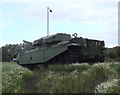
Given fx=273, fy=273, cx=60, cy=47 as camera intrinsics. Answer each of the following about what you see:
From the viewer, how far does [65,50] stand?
14469mm

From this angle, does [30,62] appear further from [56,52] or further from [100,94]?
[100,94]

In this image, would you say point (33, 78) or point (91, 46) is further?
point (91, 46)

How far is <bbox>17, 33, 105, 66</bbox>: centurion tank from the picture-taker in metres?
14.6

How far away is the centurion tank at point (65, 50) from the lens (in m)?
14.6

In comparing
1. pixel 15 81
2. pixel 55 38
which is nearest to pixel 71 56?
pixel 55 38

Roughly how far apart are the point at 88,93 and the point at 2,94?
268 cm

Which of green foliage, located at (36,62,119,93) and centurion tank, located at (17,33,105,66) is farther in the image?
centurion tank, located at (17,33,105,66)

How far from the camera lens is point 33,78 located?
10.5 metres

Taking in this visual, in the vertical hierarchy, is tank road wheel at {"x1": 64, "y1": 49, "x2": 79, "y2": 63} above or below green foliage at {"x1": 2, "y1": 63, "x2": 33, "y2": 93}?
above

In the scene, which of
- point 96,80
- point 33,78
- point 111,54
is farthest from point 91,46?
point 111,54

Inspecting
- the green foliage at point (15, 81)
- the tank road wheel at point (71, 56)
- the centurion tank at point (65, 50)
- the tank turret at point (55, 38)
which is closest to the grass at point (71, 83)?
the green foliage at point (15, 81)

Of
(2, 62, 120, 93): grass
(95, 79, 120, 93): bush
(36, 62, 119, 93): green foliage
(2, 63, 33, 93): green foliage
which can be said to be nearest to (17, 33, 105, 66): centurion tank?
Result: (2, 63, 33, 93): green foliage

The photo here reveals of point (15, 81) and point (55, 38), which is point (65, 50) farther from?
point (15, 81)

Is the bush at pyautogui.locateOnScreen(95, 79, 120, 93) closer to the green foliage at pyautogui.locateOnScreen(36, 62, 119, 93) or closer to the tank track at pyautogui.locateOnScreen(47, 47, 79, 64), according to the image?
the green foliage at pyautogui.locateOnScreen(36, 62, 119, 93)
